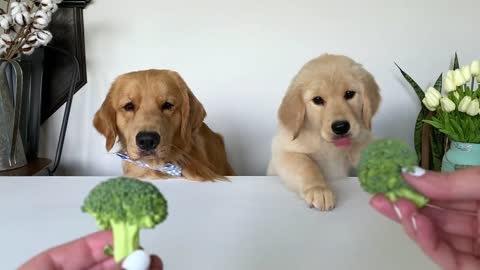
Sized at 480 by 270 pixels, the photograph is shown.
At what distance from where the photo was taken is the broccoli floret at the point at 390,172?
0.41m

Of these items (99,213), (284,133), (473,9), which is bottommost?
(284,133)

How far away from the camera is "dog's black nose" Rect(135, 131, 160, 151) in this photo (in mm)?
1015

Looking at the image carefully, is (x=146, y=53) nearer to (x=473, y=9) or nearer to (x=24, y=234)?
(x=24, y=234)

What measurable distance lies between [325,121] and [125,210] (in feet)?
2.30

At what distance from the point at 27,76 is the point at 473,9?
1684mm

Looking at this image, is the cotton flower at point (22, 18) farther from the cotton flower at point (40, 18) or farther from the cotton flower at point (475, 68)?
the cotton flower at point (475, 68)

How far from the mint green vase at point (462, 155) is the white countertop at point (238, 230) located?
292 millimetres

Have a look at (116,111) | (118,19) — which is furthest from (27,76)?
(116,111)

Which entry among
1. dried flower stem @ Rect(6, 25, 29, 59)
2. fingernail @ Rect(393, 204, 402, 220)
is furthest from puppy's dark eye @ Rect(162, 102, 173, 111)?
fingernail @ Rect(393, 204, 402, 220)

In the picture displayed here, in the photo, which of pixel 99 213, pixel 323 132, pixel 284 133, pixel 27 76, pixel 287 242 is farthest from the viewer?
pixel 27 76

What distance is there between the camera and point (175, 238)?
2.32 ft

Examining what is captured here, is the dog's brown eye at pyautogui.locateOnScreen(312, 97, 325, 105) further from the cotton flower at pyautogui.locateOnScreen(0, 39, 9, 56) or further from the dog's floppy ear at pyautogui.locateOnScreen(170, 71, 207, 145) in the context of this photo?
the cotton flower at pyautogui.locateOnScreen(0, 39, 9, 56)

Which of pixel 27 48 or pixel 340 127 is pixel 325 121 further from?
pixel 27 48

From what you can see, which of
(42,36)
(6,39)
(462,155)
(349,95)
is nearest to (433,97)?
(462,155)
